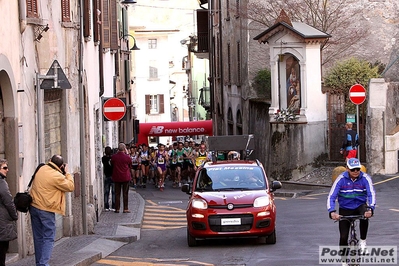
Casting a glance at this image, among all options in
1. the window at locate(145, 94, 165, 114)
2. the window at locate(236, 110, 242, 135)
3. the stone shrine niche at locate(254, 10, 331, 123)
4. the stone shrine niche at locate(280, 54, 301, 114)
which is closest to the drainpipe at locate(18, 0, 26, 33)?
the stone shrine niche at locate(254, 10, 331, 123)

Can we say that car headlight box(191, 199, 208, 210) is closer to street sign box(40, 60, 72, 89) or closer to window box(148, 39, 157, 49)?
street sign box(40, 60, 72, 89)

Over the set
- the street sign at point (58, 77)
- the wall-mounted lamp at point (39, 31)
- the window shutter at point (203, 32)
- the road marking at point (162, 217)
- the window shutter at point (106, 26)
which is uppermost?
the window shutter at point (203, 32)

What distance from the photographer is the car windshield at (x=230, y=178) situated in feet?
57.2

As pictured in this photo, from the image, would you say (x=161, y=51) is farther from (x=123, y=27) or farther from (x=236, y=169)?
(x=236, y=169)

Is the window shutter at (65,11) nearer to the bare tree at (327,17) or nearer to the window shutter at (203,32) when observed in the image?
the bare tree at (327,17)

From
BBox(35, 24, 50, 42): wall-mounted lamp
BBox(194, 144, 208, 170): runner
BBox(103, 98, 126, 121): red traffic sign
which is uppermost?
BBox(35, 24, 50, 42): wall-mounted lamp

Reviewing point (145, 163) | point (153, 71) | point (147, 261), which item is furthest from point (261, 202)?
point (153, 71)

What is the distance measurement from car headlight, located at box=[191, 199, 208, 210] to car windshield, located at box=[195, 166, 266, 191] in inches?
25.2

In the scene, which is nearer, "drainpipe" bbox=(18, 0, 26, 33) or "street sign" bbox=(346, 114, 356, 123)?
"drainpipe" bbox=(18, 0, 26, 33)

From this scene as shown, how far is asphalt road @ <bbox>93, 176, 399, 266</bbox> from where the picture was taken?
14.9m

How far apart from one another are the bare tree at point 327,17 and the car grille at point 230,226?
20.0m

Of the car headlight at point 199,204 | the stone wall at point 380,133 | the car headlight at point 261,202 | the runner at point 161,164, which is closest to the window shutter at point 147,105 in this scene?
the runner at point 161,164

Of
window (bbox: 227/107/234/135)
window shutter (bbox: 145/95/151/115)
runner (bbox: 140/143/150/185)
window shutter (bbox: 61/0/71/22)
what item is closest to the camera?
window shutter (bbox: 61/0/71/22)

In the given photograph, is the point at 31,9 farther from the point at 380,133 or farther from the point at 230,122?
the point at 230,122
